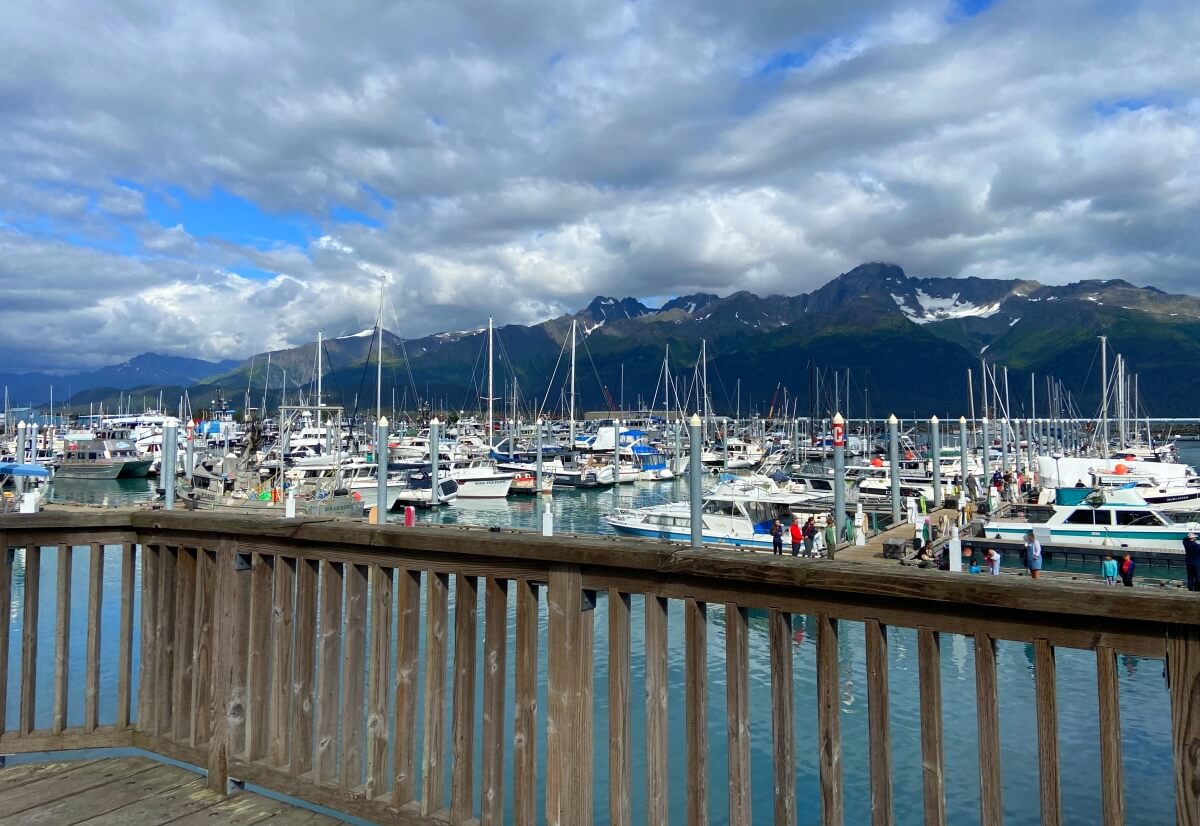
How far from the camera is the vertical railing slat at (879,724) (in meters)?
2.69

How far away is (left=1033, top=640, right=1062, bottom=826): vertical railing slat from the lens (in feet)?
7.92

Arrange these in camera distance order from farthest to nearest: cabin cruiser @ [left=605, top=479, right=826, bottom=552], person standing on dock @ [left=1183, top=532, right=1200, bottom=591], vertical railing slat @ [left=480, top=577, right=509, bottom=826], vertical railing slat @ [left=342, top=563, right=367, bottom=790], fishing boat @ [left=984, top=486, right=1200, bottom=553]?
cabin cruiser @ [left=605, top=479, right=826, bottom=552] → fishing boat @ [left=984, top=486, right=1200, bottom=553] → person standing on dock @ [left=1183, top=532, right=1200, bottom=591] → vertical railing slat @ [left=342, top=563, right=367, bottom=790] → vertical railing slat @ [left=480, top=577, right=509, bottom=826]

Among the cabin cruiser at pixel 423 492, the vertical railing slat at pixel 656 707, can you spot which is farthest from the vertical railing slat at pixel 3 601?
the cabin cruiser at pixel 423 492

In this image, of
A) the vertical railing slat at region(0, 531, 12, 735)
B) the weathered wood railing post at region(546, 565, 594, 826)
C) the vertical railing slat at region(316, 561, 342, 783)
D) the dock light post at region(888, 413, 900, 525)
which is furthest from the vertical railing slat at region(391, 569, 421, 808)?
the dock light post at region(888, 413, 900, 525)

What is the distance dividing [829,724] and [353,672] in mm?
2346

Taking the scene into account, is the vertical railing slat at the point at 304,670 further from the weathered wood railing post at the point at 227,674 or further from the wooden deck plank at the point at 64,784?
the wooden deck plank at the point at 64,784

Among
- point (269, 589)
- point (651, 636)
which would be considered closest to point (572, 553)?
point (651, 636)

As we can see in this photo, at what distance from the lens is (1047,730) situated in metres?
2.46

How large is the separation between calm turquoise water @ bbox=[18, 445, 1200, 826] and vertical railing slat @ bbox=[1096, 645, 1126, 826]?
759cm

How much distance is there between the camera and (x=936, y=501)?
39094 millimetres

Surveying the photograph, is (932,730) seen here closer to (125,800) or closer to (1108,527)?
(125,800)

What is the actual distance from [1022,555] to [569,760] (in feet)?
97.4

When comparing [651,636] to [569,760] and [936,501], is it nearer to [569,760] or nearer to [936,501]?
[569,760]

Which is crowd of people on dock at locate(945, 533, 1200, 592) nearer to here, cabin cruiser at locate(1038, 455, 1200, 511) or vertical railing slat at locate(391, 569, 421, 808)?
cabin cruiser at locate(1038, 455, 1200, 511)
